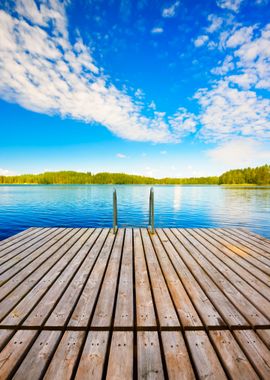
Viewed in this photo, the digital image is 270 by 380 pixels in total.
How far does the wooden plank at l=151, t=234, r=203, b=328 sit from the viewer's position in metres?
2.00

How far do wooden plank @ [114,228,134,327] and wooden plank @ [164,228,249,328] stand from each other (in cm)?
82

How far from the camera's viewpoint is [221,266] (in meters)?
3.40

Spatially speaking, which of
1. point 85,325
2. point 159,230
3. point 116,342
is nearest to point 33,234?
point 159,230

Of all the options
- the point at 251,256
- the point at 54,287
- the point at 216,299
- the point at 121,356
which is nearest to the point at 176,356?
the point at 121,356

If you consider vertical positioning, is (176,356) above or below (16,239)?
above

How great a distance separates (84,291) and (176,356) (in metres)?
1.41

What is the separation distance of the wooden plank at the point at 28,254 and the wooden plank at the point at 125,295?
6.03 ft

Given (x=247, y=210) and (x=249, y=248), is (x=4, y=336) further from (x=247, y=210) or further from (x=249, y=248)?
(x=247, y=210)

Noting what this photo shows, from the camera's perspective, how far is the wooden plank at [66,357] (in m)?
1.45

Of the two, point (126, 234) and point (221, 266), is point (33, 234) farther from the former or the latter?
point (221, 266)

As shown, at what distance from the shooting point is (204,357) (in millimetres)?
1599

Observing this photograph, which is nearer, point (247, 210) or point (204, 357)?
point (204, 357)

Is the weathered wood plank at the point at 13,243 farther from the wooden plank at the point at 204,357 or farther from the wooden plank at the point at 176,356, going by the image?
the wooden plank at the point at 204,357

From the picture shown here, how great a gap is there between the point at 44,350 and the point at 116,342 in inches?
24.8
